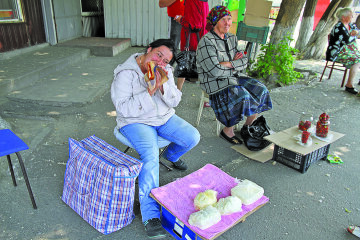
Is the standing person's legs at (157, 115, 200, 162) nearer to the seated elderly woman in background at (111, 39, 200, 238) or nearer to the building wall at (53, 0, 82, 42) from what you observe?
the seated elderly woman in background at (111, 39, 200, 238)

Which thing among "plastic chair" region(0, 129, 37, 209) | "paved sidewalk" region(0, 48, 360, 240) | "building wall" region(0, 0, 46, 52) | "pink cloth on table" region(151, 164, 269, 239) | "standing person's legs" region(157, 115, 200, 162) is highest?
"building wall" region(0, 0, 46, 52)

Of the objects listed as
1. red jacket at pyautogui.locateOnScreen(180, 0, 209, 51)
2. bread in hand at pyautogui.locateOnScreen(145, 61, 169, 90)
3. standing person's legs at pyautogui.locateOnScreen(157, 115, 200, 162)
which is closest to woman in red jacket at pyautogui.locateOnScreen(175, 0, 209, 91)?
red jacket at pyautogui.locateOnScreen(180, 0, 209, 51)

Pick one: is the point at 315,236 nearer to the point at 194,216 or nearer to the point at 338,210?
the point at 338,210

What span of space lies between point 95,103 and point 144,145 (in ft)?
8.40

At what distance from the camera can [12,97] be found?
452 cm

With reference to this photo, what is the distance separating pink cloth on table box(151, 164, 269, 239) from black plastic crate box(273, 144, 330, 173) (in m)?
1.03

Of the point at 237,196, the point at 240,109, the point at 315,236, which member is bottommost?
the point at 315,236

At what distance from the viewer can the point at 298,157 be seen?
3.21 meters

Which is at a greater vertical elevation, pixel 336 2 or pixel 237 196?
pixel 336 2

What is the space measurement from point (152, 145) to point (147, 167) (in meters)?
0.21

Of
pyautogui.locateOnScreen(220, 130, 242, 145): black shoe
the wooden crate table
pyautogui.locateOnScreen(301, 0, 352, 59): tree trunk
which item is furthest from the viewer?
pyautogui.locateOnScreen(301, 0, 352, 59): tree trunk

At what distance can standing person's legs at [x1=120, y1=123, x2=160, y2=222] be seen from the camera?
2.31 meters

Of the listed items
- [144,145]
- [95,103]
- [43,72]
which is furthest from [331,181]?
[43,72]

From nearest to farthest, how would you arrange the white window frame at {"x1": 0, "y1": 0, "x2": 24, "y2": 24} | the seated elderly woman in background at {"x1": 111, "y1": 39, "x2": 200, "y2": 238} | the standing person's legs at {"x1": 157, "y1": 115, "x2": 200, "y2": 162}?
the seated elderly woman in background at {"x1": 111, "y1": 39, "x2": 200, "y2": 238} → the standing person's legs at {"x1": 157, "y1": 115, "x2": 200, "y2": 162} → the white window frame at {"x1": 0, "y1": 0, "x2": 24, "y2": 24}
